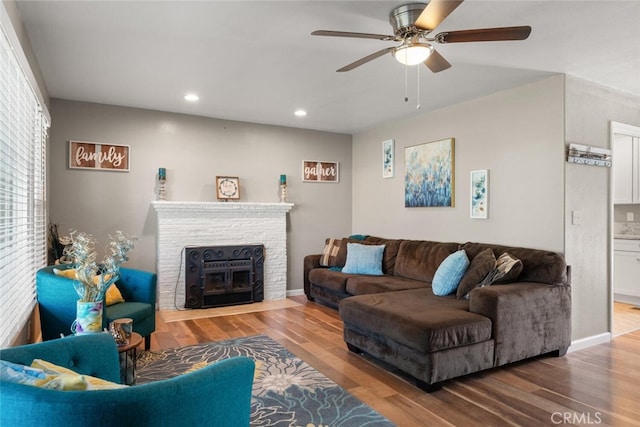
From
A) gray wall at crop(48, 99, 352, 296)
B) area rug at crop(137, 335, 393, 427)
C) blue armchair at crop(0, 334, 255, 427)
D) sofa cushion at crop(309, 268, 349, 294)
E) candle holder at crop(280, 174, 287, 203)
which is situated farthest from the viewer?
candle holder at crop(280, 174, 287, 203)

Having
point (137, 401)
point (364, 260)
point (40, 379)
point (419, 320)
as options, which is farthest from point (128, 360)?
point (364, 260)

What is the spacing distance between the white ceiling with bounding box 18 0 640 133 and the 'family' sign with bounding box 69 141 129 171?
0.54 m

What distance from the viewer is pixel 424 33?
236 cm

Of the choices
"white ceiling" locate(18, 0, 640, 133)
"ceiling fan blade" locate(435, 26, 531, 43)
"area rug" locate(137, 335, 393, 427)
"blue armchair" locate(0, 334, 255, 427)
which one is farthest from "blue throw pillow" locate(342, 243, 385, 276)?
"blue armchair" locate(0, 334, 255, 427)

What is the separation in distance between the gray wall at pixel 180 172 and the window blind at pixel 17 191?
100 cm

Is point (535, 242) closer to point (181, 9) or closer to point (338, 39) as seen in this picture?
point (338, 39)

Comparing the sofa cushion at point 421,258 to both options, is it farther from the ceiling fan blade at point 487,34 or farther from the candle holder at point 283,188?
the ceiling fan blade at point 487,34

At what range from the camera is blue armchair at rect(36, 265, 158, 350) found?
285 centimetres

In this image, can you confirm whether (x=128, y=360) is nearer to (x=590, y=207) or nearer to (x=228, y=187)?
(x=228, y=187)

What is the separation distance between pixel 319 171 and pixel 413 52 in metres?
3.78

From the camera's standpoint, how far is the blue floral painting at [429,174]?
4668 mm

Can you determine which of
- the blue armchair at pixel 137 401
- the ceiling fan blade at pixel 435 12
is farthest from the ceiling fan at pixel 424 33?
the blue armchair at pixel 137 401

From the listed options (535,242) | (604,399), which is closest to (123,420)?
(604,399)

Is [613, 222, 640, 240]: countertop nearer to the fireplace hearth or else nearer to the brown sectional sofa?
the brown sectional sofa
